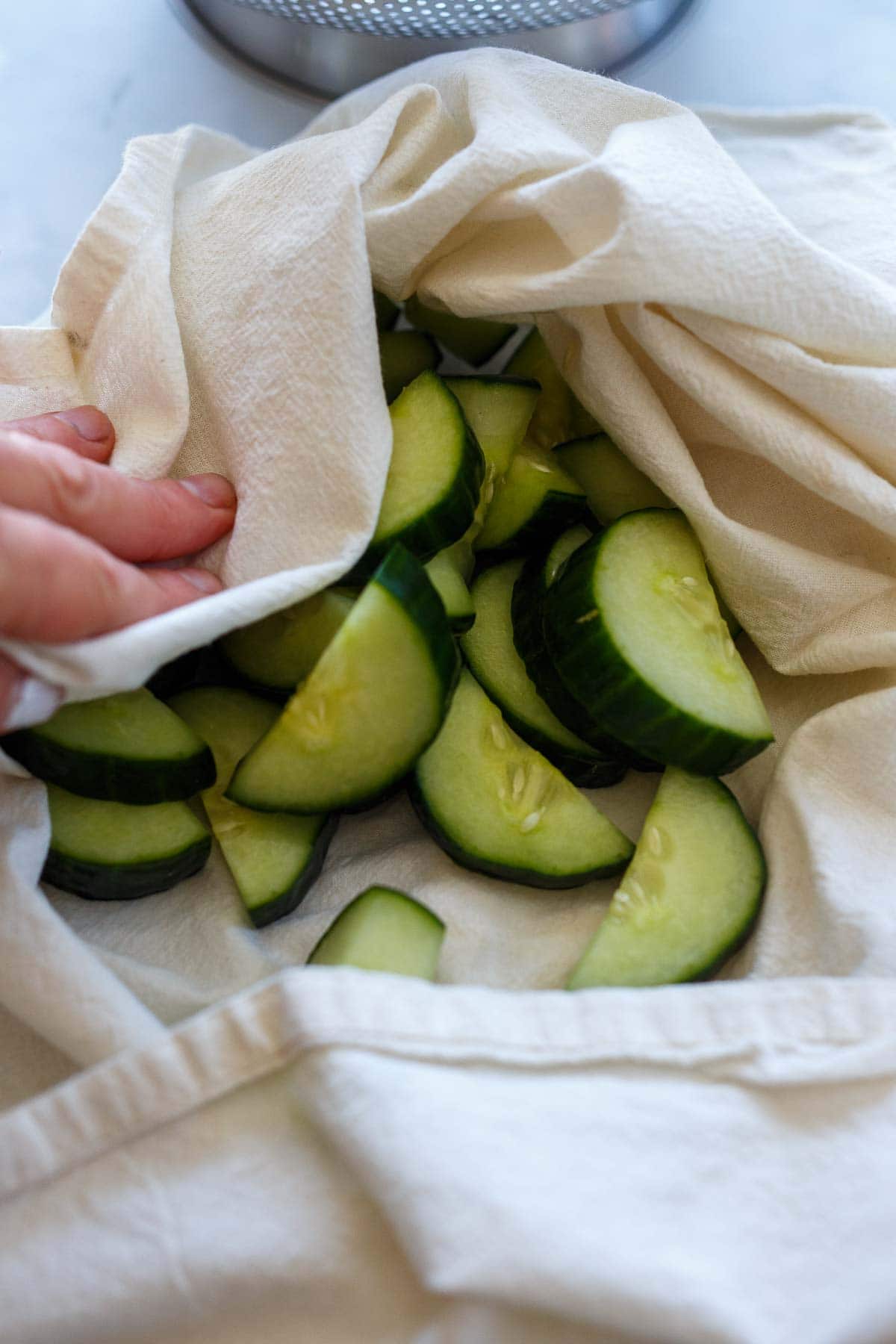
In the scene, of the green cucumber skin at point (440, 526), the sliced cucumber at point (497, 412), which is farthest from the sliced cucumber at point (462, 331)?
the green cucumber skin at point (440, 526)

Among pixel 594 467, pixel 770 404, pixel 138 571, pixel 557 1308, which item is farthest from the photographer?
pixel 594 467

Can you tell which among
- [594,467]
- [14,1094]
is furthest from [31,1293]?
[594,467]

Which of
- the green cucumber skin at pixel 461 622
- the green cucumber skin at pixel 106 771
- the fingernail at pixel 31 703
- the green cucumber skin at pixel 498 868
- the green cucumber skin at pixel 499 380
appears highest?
the fingernail at pixel 31 703

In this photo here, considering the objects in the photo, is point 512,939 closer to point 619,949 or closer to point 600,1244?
point 619,949

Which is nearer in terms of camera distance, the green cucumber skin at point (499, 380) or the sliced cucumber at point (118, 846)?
the sliced cucumber at point (118, 846)

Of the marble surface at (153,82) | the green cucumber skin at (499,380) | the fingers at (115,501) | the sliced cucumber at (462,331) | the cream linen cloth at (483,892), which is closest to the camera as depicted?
the cream linen cloth at (483,892)

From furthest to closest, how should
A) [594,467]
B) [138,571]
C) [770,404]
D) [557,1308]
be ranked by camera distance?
[594,467]
[770,404]
[138,571]
[557,1308]

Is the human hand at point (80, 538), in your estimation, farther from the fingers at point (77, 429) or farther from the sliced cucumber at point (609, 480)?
the sliced cucumber at point (609, 480)
